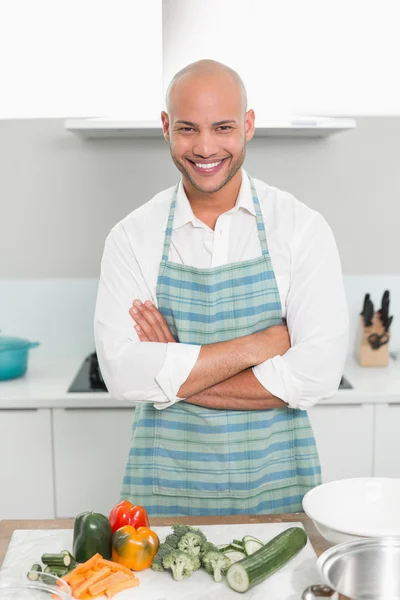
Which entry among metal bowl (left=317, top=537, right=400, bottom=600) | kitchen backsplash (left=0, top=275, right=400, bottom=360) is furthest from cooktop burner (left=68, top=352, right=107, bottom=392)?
metal bowl (left=317, top=537, right=400, bottom=600)

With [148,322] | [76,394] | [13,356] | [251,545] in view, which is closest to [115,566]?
[251,545]

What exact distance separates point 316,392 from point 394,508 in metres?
0.40

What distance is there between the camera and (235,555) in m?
1.44

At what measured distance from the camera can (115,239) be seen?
1947 mm

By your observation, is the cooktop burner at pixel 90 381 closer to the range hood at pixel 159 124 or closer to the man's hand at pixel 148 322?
the range hood at pixel 159 124

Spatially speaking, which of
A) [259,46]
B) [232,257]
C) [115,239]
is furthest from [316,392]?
[259,46]

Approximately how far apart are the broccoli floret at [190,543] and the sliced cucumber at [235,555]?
0.06 metres

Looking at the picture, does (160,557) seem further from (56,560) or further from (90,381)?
(90,381)

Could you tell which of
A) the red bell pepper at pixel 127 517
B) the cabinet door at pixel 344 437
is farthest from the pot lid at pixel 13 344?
the red bell pepper at pixel 127 517

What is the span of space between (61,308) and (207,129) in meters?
1.73

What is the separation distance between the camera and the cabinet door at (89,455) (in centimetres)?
278

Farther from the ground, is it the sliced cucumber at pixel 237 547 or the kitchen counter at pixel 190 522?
the sliced cucumber at pixel 237 547

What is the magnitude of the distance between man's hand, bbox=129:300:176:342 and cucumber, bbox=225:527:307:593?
0.61 metres

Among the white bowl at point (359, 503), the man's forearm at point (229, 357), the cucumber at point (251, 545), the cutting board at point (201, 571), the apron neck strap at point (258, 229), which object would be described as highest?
the apron neck strap at point (258, 229)
